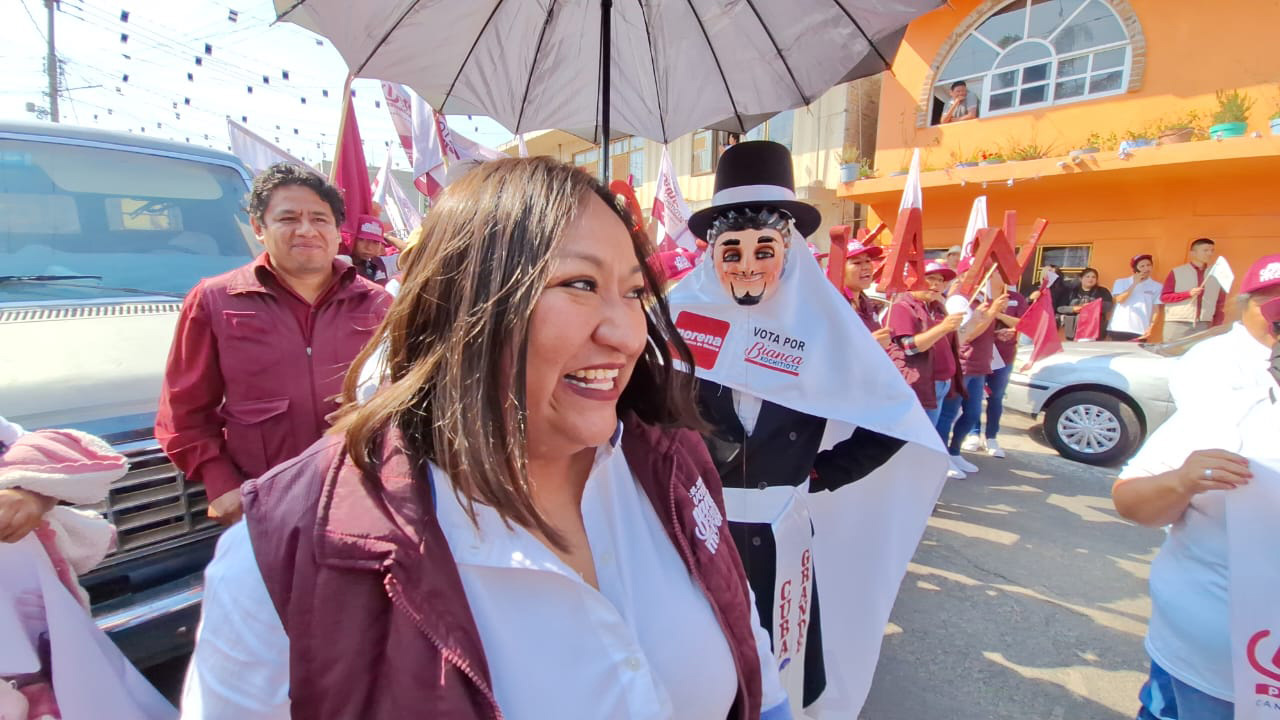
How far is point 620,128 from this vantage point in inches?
103

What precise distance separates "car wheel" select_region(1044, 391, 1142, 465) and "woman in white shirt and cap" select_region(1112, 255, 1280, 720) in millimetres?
4912

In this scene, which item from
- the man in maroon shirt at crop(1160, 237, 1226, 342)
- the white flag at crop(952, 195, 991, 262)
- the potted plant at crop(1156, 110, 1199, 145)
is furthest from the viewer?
the potted plant at crop(1156, 110, 1199, 145)

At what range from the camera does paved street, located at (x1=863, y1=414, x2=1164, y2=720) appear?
8.95ft

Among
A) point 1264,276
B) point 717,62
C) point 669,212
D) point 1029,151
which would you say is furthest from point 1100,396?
point 1029,151

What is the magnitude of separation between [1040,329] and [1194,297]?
14.4ft

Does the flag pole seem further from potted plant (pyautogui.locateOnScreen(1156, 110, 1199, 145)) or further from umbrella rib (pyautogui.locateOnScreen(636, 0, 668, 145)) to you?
potted plant (pyautogui.locateOnScreen(1156, 110, 1199, 145))

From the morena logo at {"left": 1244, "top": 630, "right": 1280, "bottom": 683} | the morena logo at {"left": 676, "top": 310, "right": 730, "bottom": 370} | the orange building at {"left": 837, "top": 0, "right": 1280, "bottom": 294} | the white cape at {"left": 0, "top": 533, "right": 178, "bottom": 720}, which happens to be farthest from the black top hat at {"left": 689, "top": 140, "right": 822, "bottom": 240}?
the orange building at {"left": 837, "top": 0, "right": 1280, "bottom": 294}

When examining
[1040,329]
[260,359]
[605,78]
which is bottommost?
[260,359]

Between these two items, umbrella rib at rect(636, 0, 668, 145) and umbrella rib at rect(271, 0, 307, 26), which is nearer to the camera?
umbrella rib at rect(271, 0, 307, 26)

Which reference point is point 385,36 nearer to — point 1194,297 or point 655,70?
point 655,70

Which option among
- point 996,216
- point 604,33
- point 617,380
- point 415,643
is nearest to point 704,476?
point 617,380

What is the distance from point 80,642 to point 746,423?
1.91 metres

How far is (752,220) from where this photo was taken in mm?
2318

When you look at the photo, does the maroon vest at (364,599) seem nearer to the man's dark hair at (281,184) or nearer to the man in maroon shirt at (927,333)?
the man's dark hair at (281,184)
